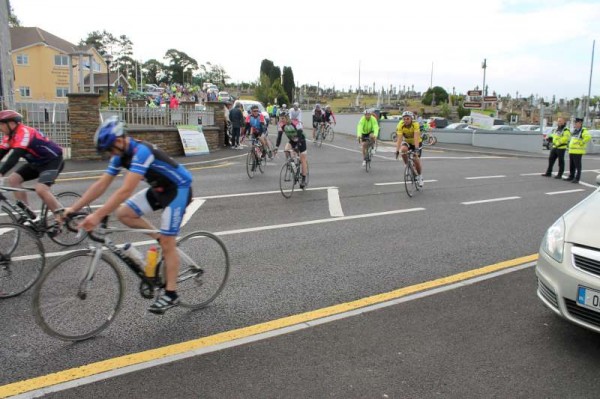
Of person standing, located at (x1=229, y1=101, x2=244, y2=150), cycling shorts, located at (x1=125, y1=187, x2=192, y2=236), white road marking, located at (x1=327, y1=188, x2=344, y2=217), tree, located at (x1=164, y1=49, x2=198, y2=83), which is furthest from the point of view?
tree, located at (x1=164, y1=49, x2=198, y2=83)

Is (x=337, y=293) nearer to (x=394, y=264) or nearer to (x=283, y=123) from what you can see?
(x=394, y=264)

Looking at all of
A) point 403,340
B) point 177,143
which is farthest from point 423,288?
point 177,143

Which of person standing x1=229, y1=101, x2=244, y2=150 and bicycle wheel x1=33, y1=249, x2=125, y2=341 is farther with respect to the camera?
person standing x1=229, y1=101, x2=244, y2=150

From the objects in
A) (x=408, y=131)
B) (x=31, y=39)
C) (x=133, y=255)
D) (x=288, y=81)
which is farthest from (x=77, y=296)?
(x=288, y=81)

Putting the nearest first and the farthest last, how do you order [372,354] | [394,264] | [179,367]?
[179,367] < [372,354] < [394,264]

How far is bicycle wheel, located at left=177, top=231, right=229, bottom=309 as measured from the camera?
469 cm

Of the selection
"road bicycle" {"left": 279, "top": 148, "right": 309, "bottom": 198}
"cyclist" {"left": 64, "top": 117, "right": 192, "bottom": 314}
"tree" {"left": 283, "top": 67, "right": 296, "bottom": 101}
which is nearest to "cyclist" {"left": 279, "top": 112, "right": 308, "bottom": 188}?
"road bicycle" {"left": 279, "top": 148, "right": 309, "bottom": 198}

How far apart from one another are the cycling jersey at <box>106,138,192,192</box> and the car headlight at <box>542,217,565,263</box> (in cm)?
333

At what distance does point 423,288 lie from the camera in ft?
17.9

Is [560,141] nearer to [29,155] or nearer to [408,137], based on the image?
[408,137]

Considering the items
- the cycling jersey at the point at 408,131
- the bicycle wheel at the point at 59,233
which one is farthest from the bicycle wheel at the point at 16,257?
the cycling jersey at the point at 408,131

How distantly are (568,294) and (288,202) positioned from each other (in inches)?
269

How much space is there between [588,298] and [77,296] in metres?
4.18

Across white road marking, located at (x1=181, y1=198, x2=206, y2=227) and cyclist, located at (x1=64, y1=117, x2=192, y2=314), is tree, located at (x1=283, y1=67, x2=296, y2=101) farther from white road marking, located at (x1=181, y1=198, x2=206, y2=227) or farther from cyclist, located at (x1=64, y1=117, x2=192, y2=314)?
cyclist, located at (x1=64, y1=117, x2=192, y2=314)
